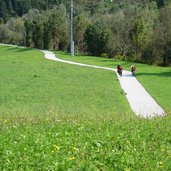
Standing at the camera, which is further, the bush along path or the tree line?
the tree line

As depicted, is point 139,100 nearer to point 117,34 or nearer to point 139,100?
point 139,100

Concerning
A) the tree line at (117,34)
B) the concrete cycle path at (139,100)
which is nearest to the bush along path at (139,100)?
the concrete cycle path at (139,100)

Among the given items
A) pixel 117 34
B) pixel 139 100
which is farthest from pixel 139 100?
pixel 117 34

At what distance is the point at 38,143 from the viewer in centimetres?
962

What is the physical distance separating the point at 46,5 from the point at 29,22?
84.6 metres

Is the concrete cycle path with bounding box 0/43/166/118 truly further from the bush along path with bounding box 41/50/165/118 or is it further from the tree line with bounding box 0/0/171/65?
the tree line with bounding box 0/0/171/65

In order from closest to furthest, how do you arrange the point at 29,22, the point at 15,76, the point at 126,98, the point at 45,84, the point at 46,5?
1. the point at 126,98
2. the point at 45,84
3. the point at 15,76
4. the point at 29,22
5. the point at 46,5

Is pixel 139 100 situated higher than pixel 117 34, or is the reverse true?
pixel 117 34

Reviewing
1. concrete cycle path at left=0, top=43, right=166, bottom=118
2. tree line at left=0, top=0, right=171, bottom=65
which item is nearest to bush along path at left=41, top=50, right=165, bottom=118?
concrete cycle path at left=0, top=43, right=166, bottom=118

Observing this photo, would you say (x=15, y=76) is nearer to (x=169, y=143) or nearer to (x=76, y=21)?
(x=169, y=143)

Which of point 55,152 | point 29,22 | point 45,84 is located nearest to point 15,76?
point 45,84

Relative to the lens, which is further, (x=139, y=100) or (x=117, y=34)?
(x=117, y=34)

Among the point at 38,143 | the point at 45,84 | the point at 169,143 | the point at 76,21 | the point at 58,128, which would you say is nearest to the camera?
the point at 38,143

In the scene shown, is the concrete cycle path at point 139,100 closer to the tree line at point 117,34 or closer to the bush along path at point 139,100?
the bush along path at point 139,100
